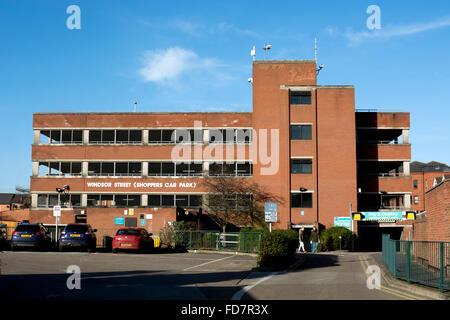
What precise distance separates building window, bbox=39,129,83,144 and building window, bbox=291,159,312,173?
21.7m

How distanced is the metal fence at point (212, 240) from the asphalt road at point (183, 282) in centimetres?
835

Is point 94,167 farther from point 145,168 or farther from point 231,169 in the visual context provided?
point 231,169

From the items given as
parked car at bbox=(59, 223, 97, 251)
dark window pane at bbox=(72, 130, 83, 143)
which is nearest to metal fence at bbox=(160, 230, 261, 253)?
parked car at bbox=(59, 223, 97, 251)

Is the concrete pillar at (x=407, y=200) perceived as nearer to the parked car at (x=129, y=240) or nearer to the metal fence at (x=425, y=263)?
the parked car at (x=129, y=240)

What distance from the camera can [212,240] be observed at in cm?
3284

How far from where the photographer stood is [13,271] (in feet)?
58.8

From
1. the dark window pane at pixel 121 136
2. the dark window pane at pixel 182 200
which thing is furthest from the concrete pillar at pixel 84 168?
the dark window pane at pixel 182 200

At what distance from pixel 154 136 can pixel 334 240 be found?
22.0 meters

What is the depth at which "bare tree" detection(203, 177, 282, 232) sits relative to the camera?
49.9 meters

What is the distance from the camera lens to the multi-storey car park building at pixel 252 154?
165ft

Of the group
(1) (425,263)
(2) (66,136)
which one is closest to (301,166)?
(2) (66,136)

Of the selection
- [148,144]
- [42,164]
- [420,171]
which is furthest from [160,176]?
[420,171]
